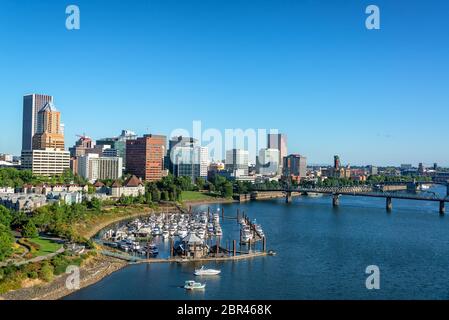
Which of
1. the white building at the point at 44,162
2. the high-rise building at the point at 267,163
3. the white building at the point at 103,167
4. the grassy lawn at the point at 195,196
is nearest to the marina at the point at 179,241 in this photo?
the grassy lawn at the point at 195,196

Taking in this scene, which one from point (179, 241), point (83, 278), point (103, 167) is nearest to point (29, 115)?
point (103, 167)

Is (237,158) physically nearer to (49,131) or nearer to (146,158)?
(146,158)

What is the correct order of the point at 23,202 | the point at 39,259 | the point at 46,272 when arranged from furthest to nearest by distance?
the point at 23,202 → the point at 39,259 → the point at 46,272

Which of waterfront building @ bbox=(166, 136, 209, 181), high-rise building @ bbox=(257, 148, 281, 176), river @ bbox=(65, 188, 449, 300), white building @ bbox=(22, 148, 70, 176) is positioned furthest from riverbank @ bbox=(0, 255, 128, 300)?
high-rise building @ bbox=(257, 148, 281, 176)

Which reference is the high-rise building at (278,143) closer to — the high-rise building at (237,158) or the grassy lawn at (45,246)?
the high-rise building at (237,158)

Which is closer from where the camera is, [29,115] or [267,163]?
[29,115]

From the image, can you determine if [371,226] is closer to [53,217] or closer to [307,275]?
[307,275]

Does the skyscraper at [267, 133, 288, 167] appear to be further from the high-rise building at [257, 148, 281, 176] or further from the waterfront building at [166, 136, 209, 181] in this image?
the waterfront building at [166, 136, 209, 181]
